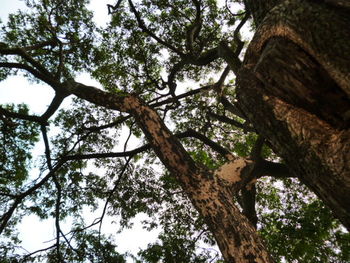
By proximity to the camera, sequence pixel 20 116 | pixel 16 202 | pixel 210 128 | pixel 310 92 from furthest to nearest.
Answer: pixel 210 128 < pixel 16 202 < pixel 20 116 < pixel 310 92

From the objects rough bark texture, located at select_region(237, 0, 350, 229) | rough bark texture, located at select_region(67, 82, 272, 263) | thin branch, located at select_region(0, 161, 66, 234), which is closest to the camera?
rough bark texture, located at select_region(237, 0, 350, 229)

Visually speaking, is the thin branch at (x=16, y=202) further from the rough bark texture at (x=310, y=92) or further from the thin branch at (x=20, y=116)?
the rough bark texture at (x=310, y=92)

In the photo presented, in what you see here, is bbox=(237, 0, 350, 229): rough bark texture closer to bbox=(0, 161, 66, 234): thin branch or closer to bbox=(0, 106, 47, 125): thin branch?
bbox=(0, 106, 47, 125): thin branch

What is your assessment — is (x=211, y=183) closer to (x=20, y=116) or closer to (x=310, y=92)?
(x=310, y=92)

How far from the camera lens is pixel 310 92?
1737 millimetres

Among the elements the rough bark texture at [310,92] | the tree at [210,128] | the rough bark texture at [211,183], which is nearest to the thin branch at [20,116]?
the tree at [210,128]

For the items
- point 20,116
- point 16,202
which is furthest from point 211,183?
point 16,202

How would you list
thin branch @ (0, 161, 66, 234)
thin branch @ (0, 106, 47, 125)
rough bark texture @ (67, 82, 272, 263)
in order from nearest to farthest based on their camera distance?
rough bark texture @ (67, 82, 272, 263), thin branch @ (0, 161, 66, 234), thin branch @ (0, 106, 47, 125)

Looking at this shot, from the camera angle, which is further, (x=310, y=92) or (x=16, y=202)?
(x=16, y=202)

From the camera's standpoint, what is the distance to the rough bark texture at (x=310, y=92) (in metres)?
1.52

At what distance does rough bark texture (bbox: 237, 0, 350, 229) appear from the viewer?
1523 mm

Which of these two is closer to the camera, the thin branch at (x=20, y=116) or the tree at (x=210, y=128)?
the tree at (x=210, y=128)

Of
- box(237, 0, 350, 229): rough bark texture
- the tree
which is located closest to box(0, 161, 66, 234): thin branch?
the tree

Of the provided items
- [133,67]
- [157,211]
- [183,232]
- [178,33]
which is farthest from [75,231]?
[178,33]
